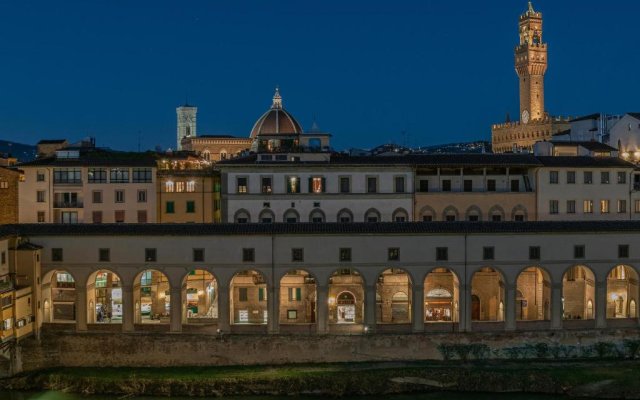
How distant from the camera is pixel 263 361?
3881cm

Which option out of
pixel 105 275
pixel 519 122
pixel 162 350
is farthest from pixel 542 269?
pixel 519 122

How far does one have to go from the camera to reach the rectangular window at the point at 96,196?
168ft

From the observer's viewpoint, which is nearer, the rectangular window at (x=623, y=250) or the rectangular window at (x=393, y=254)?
the rectangular window at (x=393, y=254)

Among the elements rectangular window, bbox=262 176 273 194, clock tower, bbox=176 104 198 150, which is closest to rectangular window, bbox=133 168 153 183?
rectangular window, bbox=262 176 273 194

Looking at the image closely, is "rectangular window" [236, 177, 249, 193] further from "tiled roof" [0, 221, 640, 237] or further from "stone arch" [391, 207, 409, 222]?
"stone arch" [391, 207, 409, 222]

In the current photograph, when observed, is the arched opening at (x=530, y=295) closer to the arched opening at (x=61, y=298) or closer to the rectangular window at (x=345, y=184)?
the rectangular window at (x=345, y=184)

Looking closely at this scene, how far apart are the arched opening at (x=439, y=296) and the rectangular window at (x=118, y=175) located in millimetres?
20644

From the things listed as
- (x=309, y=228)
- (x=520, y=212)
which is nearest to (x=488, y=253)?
(x=309, y=228)

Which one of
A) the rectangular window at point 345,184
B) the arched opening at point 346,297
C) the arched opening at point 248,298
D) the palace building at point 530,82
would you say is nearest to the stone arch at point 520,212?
the rectangular window at point 345,184

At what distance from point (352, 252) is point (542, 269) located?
9623 mm

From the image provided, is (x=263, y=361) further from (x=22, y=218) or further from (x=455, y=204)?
(x=22, y=218)

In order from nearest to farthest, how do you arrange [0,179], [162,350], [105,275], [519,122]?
[162,350] < [105,275] < [0,179] < [519,122]

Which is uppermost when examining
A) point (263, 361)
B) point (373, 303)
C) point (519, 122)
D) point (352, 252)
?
point (519, 122)

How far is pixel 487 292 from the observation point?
44.2m
